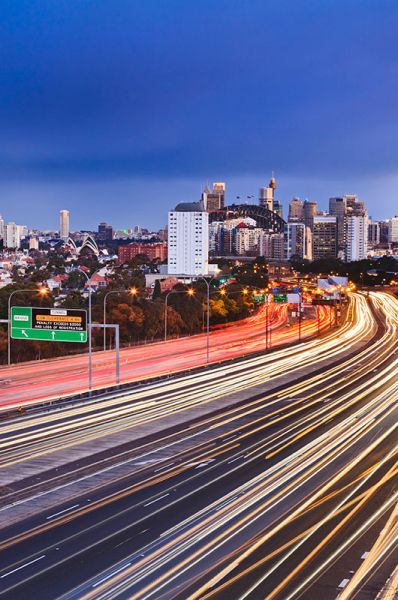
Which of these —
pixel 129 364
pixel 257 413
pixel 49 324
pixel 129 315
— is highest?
pixel 49 324

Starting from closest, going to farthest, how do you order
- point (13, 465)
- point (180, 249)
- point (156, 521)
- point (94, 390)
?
point (156, 521)
point (13, 465)
point (94, 390)
point (180, 249)

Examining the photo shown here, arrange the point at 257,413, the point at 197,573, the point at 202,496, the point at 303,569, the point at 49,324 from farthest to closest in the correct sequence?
1. the point at 49,324
2. the point at 257,413
3. the point at 202,496
4. the point at 303,569
5. the point at 197,573

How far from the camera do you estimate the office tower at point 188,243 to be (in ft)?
570

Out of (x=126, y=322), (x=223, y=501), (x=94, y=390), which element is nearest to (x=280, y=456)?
(x=223, y=501)

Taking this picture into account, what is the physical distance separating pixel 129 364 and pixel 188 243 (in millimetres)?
122944

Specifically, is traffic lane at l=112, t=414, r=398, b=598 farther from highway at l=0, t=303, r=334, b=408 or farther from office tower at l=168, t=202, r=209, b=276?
office tower at l=168, t=202, r=209, b=276

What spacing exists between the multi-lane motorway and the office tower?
133856 mm

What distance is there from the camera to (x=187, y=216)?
179 meters

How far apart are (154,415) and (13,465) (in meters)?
9.37

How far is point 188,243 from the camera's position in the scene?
17538cm

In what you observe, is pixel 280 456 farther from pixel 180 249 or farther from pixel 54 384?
pixel 180 249

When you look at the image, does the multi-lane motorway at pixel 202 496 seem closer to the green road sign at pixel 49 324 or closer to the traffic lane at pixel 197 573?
the traffic lane at pixel 197 573

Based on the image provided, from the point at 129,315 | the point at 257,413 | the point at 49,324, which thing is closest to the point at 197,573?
the point at 257,413

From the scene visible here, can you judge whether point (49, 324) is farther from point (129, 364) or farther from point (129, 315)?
point (129, 315)
